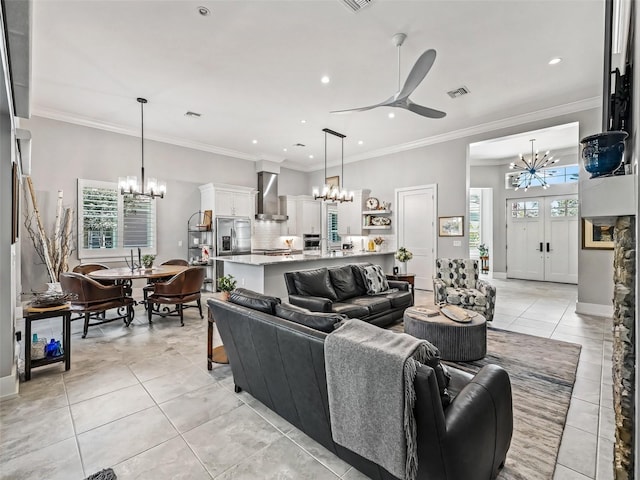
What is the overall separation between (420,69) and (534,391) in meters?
3.07

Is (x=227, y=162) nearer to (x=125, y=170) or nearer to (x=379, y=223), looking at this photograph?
(x=125, y=170)

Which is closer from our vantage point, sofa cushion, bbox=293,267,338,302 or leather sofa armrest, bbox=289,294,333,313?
leather sofa armrest, bbox=289,294,333,313

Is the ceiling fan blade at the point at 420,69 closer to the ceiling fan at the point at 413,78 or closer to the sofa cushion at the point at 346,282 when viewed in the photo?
the ceiling fan at the point at 413,78

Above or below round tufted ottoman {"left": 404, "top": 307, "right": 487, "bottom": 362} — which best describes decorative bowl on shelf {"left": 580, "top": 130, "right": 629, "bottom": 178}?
above

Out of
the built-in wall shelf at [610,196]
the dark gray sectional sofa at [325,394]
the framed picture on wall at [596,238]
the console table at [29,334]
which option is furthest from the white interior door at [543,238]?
the console table at [29,334]

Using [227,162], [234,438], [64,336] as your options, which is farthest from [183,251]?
[234,438]

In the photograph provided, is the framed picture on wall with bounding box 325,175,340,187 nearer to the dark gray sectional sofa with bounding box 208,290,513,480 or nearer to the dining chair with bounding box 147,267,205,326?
the dining chair with bounding box 147,267,205,326

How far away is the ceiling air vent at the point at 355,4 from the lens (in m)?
2.83

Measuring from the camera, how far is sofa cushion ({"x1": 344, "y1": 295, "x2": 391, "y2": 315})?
392cm

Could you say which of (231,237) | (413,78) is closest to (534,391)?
(413,78)

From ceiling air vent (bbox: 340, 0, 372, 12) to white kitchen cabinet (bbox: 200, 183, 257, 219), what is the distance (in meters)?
5.04

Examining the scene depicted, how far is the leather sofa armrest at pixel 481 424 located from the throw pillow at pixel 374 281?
2787 mm

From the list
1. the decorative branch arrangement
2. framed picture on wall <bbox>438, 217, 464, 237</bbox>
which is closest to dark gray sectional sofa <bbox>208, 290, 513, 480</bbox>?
the decorative branch arrangement

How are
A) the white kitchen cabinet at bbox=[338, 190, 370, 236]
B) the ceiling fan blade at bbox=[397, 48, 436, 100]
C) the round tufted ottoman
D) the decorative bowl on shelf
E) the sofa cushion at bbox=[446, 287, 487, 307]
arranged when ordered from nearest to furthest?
the decorative bowl on shelf
the ceiling fan blade at bbox=[397, 48, 436, 100]
the round tufted ottoman
the sofa cushion at bbox=[446, 287, 487, 307]
the white kitchen cabinet at bbox=[338, 190, 370, 236]
